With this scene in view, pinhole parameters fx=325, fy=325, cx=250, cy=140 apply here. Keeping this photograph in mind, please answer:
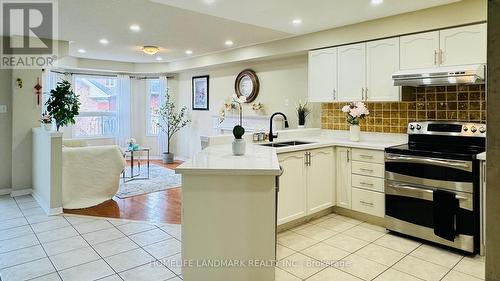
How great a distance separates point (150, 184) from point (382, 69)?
403 centimetres

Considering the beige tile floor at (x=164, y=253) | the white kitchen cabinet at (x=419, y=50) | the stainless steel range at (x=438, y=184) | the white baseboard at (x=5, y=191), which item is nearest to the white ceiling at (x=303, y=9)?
the white kitchen cabinet at (x=419, y=50)

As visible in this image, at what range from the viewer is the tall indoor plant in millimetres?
3939

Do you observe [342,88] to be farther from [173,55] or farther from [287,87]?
[173,55]

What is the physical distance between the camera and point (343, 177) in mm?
3926

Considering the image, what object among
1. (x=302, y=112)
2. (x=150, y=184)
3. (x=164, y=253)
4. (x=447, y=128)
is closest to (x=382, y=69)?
(x=447, y=128)

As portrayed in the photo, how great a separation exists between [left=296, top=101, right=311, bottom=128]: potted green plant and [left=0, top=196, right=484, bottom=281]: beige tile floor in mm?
1750

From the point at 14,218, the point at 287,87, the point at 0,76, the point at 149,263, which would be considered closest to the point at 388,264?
the point at 149,263

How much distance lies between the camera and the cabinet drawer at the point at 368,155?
3555 millimetres

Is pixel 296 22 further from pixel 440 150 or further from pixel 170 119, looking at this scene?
→ pixel 170 119

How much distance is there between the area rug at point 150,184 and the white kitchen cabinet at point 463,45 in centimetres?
429

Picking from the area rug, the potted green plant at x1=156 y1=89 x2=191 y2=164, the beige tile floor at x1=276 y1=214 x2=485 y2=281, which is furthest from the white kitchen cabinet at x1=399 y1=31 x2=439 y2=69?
the potted green plant at x1=156 y1=89 x2=191 y2=164

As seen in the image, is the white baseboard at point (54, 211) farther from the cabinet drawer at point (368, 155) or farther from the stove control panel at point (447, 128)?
the stove control panel at point (447, 128)

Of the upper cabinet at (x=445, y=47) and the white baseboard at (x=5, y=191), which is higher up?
the upper cabinet at (x=445, y=47)

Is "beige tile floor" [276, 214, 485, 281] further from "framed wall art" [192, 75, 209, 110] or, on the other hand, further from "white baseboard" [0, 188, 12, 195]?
"framed wall art" [192, 75, 209, 110]
